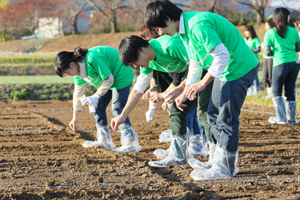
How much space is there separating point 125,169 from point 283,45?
156 inches

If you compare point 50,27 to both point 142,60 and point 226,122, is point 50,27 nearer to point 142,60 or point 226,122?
point 142,60

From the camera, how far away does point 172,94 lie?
3.71 meters

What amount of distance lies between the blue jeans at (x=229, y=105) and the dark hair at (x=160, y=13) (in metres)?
0.75

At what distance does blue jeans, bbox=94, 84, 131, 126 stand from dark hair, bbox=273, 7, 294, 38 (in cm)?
298

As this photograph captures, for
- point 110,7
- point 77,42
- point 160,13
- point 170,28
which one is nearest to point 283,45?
point 170,28

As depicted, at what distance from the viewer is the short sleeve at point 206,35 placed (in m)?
3.13

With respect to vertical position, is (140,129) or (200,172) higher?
(200,172)

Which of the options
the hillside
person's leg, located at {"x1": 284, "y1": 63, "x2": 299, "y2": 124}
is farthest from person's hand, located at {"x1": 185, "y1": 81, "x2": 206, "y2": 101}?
the hillside

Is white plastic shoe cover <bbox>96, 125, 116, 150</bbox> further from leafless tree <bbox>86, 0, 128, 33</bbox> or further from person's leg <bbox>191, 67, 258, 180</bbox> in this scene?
leafless tree <bbox>86, 0, 128, 33</bbox>

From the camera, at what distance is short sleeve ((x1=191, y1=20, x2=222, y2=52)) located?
3.13 meters

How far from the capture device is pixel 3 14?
120 ft

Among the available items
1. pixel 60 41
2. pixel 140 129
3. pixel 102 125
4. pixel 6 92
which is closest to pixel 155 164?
pixel 102 125

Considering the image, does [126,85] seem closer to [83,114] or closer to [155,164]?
[155,164]

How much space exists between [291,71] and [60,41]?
30006 mm
